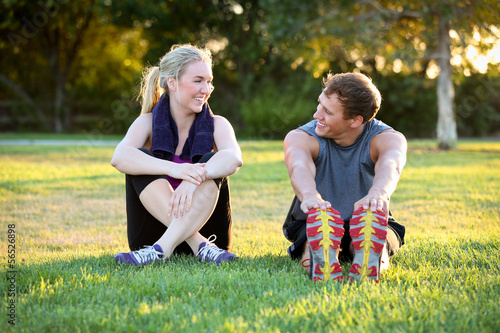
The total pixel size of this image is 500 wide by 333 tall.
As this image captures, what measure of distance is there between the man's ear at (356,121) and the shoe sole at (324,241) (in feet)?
2.21

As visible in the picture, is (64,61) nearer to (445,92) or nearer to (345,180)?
(445,92)

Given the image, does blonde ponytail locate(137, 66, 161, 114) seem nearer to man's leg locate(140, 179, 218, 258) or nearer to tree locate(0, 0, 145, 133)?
man's leg locate(140, 179, 218, 258)

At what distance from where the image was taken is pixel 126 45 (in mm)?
26469

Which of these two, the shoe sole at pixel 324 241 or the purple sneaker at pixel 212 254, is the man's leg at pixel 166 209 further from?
the shoe sole at pixel 324 241

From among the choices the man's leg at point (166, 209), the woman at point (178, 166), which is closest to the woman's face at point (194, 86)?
the woman at point (178, 166)

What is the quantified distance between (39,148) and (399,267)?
12.6m

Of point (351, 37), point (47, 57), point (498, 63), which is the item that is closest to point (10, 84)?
point (47, 57)

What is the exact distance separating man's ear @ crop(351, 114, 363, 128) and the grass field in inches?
36.6

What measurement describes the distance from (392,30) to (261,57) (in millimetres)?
7800

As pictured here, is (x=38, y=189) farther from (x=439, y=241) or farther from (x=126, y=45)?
(x=126, y=45)

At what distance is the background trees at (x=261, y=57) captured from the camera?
13555 millimetres

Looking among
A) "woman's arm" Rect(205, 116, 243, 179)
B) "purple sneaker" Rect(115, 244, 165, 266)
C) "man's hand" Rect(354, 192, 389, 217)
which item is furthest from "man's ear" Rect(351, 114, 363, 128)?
"purple sneaker" Rect(115, 244, 165, 266)

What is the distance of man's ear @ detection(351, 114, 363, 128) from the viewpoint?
313 cm

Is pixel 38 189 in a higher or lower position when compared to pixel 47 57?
lower
